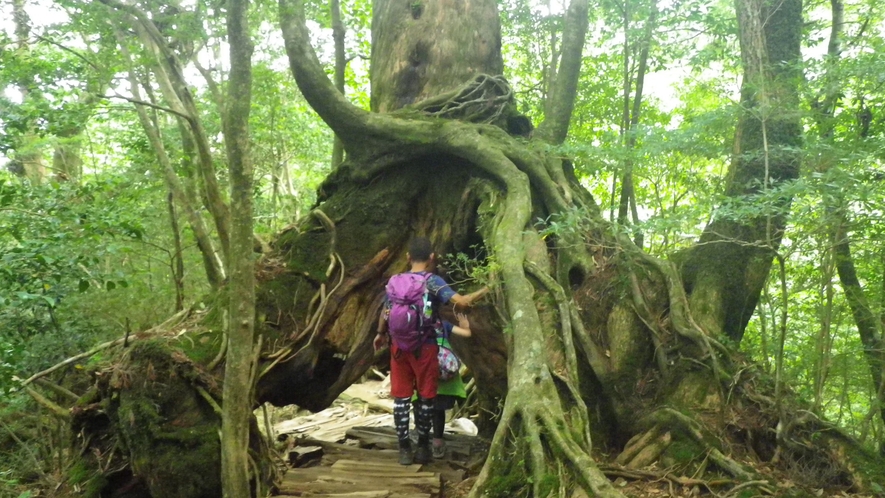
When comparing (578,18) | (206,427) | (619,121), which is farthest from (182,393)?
(619,121)

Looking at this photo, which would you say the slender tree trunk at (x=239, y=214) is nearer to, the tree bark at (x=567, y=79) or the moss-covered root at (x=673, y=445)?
the moss-covered root at (x=673, y=445)

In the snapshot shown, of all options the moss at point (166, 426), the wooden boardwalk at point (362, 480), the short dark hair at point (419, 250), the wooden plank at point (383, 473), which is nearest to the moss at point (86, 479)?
the moss at point (166, 426)

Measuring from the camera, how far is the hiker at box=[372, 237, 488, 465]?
5328mm

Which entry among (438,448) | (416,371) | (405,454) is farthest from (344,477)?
(416,371)

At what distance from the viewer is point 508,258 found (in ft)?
15.5

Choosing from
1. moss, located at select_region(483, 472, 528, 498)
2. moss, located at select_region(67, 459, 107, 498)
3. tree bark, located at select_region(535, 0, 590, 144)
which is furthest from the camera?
tree bark, located at select_region(535, 0, 590, 144)

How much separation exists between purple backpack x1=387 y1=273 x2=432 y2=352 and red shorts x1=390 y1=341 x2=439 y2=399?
0.66 feet

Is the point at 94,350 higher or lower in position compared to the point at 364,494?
higher

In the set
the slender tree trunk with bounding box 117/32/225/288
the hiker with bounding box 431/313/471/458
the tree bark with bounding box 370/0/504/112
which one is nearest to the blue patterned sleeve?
the hiker with bounding box 431/313/471/458

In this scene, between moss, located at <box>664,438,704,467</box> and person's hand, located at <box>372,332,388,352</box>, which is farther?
person's hand, located at <box>372,332,388,352</box>

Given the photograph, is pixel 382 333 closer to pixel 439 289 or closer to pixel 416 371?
pixel 416 371

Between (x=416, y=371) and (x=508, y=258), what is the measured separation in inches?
59.0

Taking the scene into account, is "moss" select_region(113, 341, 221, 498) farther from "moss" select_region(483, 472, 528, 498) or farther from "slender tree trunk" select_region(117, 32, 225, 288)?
"slender tree trunk" select_region(117, 32, 225, 288)

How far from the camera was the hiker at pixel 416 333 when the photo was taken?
533 centimetres
